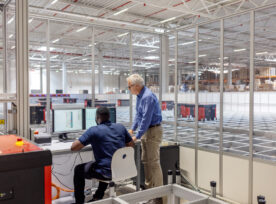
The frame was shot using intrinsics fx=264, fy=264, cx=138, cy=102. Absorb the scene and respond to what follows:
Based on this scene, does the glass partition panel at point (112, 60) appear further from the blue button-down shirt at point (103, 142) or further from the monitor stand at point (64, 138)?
the blue button-down shirt at point (103, 142)

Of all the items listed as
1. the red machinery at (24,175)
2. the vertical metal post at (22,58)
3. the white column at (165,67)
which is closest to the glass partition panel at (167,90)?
the white column at (165,67)

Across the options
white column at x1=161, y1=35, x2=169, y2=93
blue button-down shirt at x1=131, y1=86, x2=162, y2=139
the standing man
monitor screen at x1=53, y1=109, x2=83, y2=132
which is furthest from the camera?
white column at x1=161, y1=35, x2=169, y2=93

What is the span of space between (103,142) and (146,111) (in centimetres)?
80

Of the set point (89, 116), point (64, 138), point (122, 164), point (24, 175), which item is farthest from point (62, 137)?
point (24, 175)

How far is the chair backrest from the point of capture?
9.81 ft

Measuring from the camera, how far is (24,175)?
119 centimetres

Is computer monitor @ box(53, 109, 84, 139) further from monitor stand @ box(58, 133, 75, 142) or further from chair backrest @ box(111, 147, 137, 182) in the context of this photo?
chair backrest @ box(111, 147, 137, 182)

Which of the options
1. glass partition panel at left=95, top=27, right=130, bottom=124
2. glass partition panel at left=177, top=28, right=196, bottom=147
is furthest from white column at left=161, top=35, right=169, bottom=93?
glass partition panel at left=95, top=27, right=130, bottom=124

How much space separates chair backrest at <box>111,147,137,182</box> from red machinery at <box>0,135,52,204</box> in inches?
67.8

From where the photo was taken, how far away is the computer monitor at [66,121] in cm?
384

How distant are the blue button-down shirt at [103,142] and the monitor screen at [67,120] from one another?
932 millimetres

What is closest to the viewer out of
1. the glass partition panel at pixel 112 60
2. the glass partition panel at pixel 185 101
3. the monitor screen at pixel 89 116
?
the monitor screen at pixel 89 116

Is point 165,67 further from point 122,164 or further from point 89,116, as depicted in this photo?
point 122,164

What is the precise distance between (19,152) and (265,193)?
3.23m
